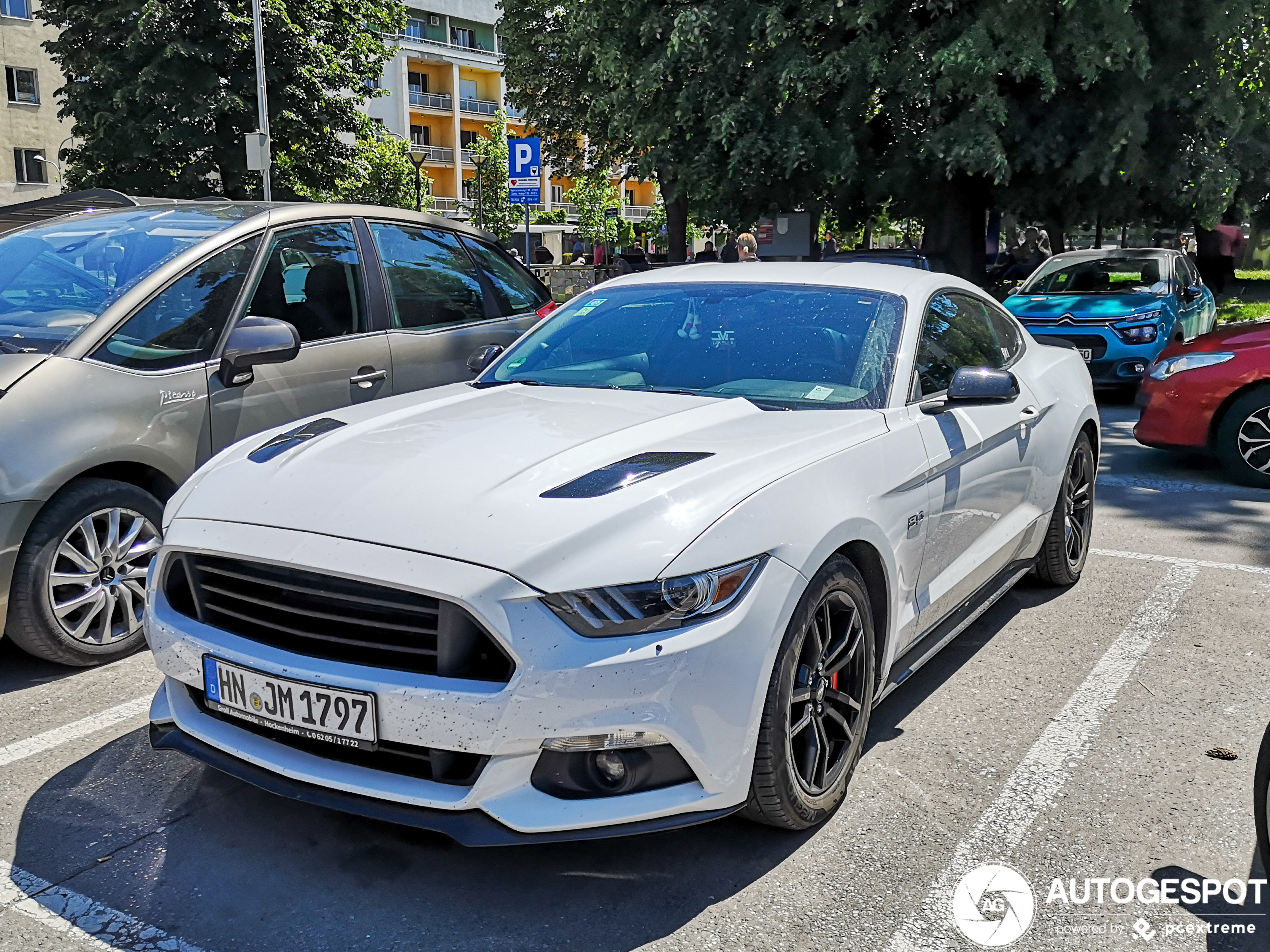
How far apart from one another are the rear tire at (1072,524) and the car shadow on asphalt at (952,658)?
0.10 metres

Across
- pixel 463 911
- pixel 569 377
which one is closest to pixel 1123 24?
pixel 569 377

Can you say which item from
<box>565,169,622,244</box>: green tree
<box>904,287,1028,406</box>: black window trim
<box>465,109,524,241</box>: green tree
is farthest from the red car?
<box>565,169,622,244</box>: green tree

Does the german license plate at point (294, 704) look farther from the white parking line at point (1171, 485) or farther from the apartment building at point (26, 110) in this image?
the apartment building at point (26, 110)

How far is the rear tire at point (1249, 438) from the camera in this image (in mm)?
7773

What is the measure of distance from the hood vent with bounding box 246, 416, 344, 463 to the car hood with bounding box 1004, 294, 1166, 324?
9.59 meters

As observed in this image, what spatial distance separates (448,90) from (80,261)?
6675 cm

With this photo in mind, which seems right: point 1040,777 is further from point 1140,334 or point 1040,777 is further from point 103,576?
point 1140,334

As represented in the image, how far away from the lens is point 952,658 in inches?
184

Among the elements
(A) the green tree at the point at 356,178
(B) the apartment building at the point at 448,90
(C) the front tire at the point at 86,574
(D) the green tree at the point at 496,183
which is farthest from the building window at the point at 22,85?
(C) the front tire at the point at 86,574

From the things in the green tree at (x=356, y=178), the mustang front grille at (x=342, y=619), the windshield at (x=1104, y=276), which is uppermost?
the green tree at (x=356, y=178)

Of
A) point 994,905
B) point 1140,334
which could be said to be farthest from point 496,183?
point 994,905

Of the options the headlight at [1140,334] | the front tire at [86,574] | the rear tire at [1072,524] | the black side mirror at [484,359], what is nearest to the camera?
the front tire at [86,574]

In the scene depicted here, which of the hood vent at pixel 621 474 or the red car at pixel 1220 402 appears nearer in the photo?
the hood vent at pixel 621 474

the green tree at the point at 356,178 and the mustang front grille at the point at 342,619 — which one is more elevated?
the green tree at the point at 356,178
